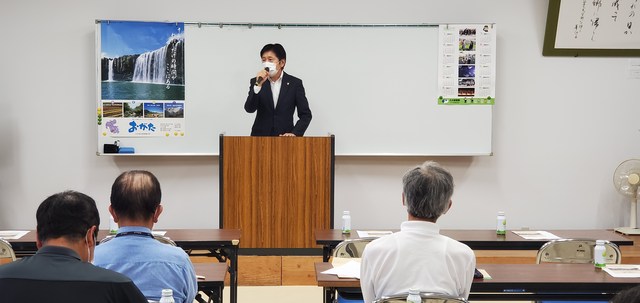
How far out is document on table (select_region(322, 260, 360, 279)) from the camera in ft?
11.0

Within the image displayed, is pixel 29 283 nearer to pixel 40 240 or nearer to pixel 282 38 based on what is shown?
pixel 40 240

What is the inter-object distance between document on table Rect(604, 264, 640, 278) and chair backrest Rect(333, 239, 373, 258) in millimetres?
1220

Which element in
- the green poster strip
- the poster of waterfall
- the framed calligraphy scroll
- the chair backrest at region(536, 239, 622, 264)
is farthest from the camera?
the framed calligraphy scroll

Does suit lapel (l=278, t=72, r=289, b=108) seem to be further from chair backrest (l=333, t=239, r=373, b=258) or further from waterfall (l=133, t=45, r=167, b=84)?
chair backrest (l=333, t=239, r=373, b=258)

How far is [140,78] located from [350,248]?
11.4 feet

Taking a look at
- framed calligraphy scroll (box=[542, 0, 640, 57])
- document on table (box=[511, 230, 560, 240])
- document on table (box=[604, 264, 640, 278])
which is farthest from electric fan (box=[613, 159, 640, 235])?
document on table (box=[604, 264, 640, 278])

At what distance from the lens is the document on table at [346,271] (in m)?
3.35

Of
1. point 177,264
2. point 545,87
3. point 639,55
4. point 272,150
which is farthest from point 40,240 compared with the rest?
point 639,55

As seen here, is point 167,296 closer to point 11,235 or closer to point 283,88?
point 11,235

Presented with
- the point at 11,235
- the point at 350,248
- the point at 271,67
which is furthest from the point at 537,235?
the point at 11,235

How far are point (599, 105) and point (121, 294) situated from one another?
6.18m

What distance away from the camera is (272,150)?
5711 millimetres

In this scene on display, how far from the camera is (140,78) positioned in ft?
21.8

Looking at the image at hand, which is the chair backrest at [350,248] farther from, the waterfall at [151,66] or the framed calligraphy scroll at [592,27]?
the framed calligraphy scroll at [592,27]
